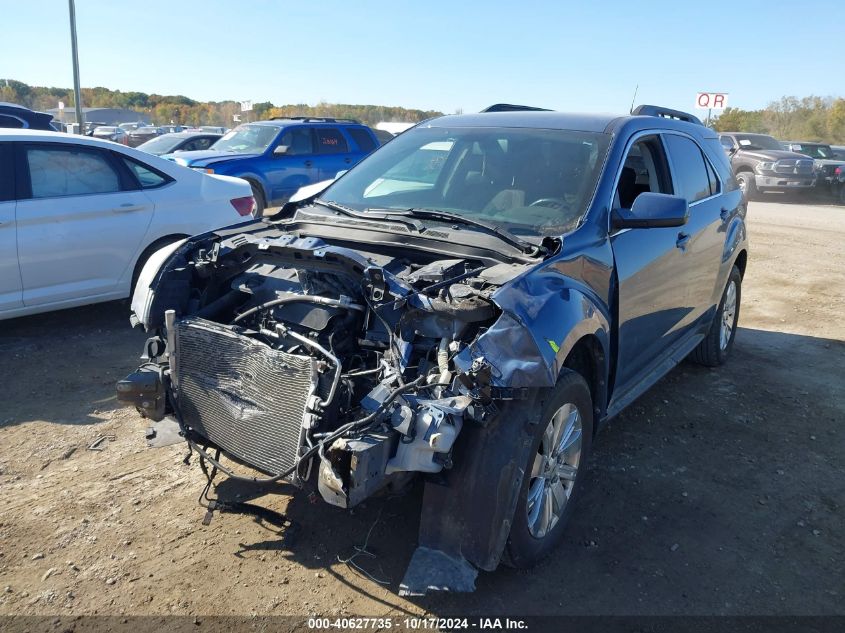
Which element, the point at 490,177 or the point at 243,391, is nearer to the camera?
the point at 243,391

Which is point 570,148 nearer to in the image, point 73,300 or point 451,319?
point 451,319

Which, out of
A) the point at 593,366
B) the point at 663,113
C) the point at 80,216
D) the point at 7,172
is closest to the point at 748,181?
the point at 663,113

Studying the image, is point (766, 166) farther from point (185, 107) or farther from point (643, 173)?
point (185, 107)

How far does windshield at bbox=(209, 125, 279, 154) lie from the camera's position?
12516mm

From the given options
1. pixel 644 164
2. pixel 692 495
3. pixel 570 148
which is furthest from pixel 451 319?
pixel 644 164

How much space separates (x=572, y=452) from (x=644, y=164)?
204cm

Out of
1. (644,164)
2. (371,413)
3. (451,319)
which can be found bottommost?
(371,413)

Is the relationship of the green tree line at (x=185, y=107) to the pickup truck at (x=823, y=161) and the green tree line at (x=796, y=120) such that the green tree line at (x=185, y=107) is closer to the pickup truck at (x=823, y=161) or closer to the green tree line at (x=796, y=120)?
the green tree line at (x=796, y=120)

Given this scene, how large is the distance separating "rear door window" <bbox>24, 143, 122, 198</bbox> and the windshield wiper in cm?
349

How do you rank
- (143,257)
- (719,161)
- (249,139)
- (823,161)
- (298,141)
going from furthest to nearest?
(823,161)
(249,139)
(298,141)
(143,257)
(719,161)

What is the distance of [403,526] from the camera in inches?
134

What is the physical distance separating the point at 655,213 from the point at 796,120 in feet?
186

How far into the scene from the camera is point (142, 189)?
642cm

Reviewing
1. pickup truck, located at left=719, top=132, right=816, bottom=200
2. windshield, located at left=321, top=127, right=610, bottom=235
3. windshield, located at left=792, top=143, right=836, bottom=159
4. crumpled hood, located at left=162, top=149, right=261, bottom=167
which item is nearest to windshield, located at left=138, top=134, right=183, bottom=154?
crumpled hood, located at left=162, top=149, right=261, bottom=167
